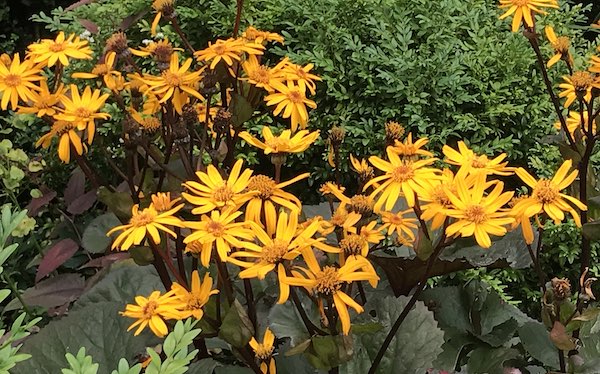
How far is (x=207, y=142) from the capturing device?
125 cm

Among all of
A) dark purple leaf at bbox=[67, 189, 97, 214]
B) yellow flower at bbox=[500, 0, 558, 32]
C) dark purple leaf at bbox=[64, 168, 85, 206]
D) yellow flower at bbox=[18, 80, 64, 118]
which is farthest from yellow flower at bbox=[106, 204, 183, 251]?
dark purple leaf at bbox=[64, 168, 85, 206]

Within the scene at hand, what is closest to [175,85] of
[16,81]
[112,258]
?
[16,81]

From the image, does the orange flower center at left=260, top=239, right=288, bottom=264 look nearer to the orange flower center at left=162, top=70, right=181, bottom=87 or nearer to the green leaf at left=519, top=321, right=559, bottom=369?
the orange flower center at left=162, top=70, right=181, bottom=87

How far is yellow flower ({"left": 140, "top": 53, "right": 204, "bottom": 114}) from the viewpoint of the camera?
1124mm

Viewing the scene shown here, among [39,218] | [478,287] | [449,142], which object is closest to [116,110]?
[39,218]

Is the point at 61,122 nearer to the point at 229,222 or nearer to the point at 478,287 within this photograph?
the point at 229,222

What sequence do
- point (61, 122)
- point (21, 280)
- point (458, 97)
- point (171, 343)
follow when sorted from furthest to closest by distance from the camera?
point (21, 280), point (458, 97), point (61, 122), point (171, 343)

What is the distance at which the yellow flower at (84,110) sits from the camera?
1145 millimetres

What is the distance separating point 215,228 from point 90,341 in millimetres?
445

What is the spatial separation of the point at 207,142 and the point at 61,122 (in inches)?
9.8

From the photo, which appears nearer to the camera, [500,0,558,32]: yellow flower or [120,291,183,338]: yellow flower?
[120,291,183,338]: yellow flower

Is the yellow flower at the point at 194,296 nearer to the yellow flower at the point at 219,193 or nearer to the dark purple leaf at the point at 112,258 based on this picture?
the yellow flower at the point at 219,193

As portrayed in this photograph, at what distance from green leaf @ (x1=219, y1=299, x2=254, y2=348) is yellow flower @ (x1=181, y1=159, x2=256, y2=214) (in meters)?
0.15

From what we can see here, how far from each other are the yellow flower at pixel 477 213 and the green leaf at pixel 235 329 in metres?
0.30
